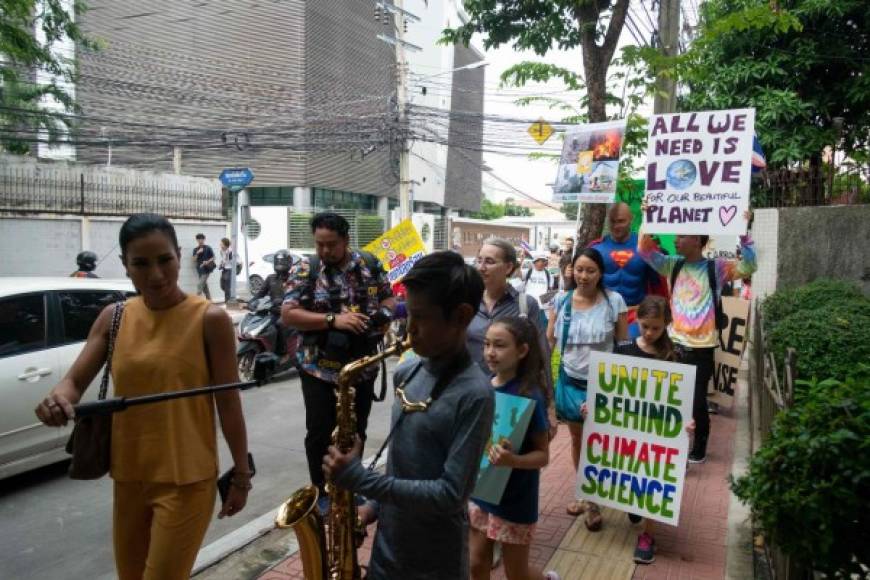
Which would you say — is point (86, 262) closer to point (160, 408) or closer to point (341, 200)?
point (160, 408)

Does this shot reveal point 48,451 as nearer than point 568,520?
No

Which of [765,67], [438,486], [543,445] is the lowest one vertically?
[543,445]

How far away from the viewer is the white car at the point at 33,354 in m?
4.88

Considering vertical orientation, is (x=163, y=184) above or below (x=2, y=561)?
above

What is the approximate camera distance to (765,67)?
10391mm

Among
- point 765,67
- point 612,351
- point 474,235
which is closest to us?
point 612,351

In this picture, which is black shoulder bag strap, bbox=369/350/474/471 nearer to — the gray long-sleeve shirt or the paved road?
the gray long-sleeve shirt

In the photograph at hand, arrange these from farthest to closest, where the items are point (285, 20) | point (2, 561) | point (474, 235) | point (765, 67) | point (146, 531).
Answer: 1. point (474, 235)
2. point (285, 20)
3. point (765, 67)
4. point (2, 561)
5. point (146, 531)

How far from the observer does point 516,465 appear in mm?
2793

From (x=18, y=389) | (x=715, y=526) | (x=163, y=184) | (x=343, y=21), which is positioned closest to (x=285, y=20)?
(x=343, y=21)

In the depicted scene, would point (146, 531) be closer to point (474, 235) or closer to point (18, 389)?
point (18, 389)

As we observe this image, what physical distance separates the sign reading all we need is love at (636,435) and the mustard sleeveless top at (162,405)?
2301mm

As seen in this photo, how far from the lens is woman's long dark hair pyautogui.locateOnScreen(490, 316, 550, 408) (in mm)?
3084

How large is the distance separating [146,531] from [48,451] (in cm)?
328
